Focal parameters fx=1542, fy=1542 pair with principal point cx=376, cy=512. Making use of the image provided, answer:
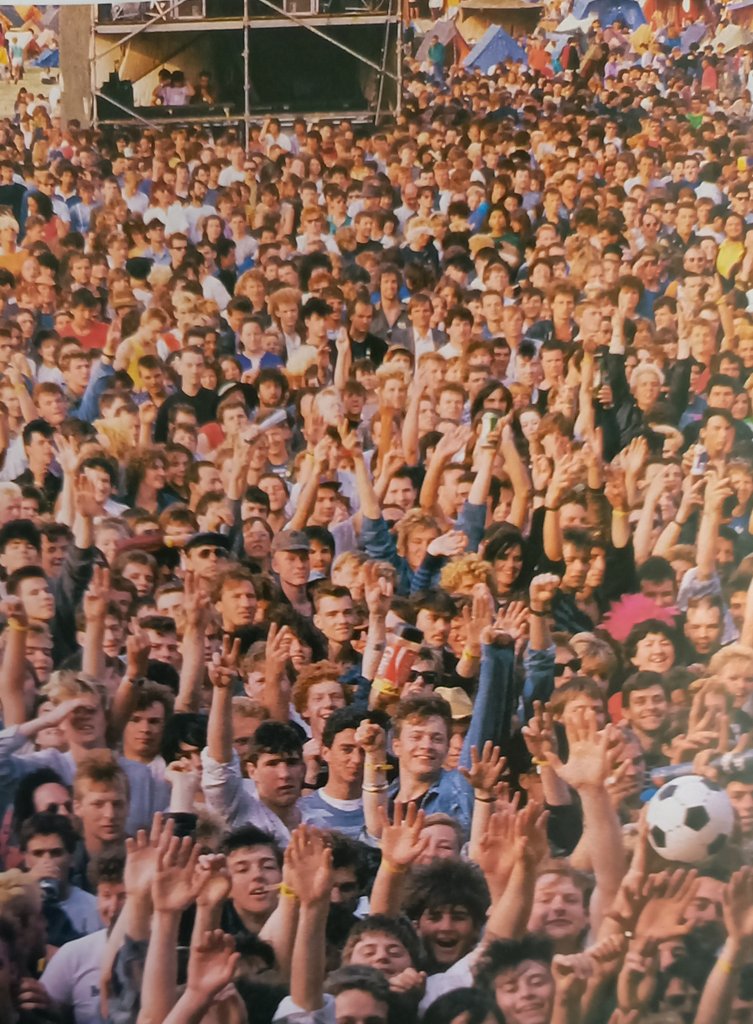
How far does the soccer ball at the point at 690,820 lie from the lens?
12.6 feet

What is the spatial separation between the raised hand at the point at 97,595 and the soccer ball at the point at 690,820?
4.99 ft

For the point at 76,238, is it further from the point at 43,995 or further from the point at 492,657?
the point at 43,995

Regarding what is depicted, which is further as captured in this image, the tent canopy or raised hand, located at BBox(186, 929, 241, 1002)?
the tent canopy

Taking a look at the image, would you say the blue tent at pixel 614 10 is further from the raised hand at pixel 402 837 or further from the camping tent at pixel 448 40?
the raised hand at pixel 402 837

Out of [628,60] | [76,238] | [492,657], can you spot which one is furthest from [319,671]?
[628,60]

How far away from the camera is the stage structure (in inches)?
167

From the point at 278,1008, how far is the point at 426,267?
6.65 feet

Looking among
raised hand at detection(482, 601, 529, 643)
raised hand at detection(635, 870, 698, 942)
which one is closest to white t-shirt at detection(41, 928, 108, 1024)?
raised hand at detection(482, 601, 529, 643)

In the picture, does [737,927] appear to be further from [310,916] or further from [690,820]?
[310,916]

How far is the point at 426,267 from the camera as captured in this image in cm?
434

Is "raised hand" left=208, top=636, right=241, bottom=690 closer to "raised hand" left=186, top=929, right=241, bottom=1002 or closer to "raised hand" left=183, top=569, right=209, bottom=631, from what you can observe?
"raised hand" left=183, top=569, right=209, bottom=631

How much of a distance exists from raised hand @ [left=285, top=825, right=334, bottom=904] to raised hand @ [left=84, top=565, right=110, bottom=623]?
789mm

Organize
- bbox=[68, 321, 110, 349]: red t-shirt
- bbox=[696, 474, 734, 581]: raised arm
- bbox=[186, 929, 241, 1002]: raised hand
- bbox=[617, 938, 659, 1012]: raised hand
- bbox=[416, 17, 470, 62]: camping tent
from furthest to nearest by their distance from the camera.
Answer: bbox=[68, 321, 110, 349]: red t-shirt < bbox=[416, 17, 470, 62]: camping tent < bbox=[696, 474, 734, 581]: raised arm < bbox=[186, 929, 241, 1002]: raised hand < bbox=[617, 938, 659, 1012]: raised hand

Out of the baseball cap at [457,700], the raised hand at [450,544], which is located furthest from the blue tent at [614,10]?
the baseball cap at [457,700]
